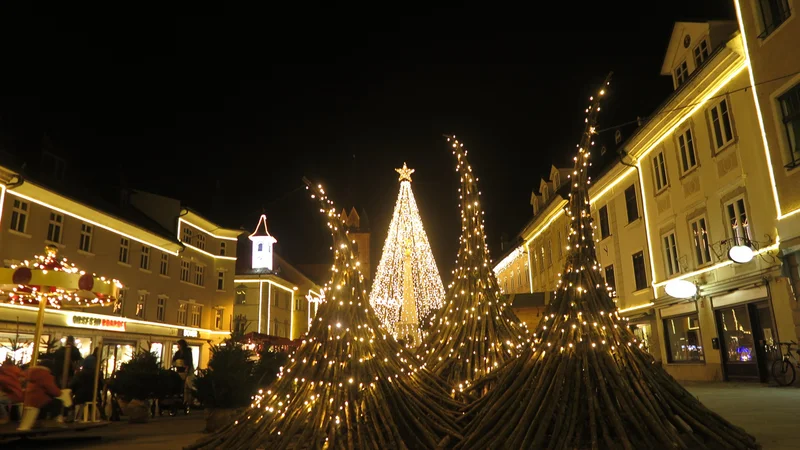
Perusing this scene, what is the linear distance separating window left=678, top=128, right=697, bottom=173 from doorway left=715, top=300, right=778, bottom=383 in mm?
4348

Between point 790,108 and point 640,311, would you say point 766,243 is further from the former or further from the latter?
point 640,311

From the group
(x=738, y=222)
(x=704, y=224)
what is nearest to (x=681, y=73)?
(x=704, y=224)

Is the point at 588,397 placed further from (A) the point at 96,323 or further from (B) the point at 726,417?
(A) the point at 96,323

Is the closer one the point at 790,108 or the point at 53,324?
the point at 790,108

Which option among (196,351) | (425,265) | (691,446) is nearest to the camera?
(691,446)

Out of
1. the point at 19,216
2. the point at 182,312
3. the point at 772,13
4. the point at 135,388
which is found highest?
the point at 772,13

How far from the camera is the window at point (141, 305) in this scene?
2680 centimetres

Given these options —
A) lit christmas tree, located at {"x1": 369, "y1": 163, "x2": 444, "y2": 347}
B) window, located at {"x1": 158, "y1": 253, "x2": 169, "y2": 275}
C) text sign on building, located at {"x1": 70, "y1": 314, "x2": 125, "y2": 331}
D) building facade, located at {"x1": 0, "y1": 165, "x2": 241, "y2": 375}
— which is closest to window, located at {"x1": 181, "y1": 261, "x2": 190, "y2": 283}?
building facade, located at {"x1": 0, "y1": 165, "x2": 241, "y2": 375}

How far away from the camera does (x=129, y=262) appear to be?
26.4 m

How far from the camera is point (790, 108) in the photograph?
40.2ft

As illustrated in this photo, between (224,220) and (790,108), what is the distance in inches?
1268

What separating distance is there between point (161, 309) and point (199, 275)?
15.9ft

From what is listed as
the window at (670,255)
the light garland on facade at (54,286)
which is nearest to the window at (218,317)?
the light garland on facade at (54,286)

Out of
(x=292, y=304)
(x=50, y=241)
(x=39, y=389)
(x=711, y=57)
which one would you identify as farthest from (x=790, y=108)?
(x=292, y=304)
